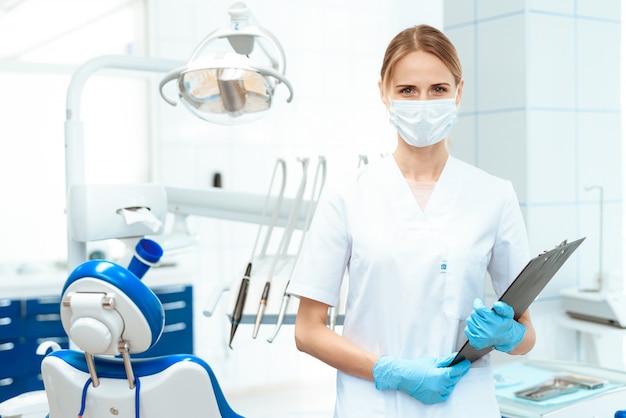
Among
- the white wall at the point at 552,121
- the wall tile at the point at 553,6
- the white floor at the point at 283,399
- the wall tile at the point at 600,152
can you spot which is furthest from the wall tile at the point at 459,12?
the white floor at the point at 283,399

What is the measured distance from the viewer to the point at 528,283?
1191 millimetres

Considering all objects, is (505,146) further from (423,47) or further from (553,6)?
(423,47)

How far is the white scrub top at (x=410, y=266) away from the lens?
1342mm

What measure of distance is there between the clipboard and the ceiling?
133 inches

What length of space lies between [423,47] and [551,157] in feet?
3.88

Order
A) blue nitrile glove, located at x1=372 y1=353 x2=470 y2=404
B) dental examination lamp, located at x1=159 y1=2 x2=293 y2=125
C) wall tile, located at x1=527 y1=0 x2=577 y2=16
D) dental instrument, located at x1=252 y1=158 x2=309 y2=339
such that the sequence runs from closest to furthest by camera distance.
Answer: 1. blue nitrile glove, located at x1=372 y1=353 x2=470 y2=404
2. dental examination lamp, located at x1=159 y1=2 x2=293 y2=125
3. dental instrument, located at x1=252 y1=158 x2=309 y2=339
4. wall tile, located at x1=527 y1=0 x2=577 y2=16

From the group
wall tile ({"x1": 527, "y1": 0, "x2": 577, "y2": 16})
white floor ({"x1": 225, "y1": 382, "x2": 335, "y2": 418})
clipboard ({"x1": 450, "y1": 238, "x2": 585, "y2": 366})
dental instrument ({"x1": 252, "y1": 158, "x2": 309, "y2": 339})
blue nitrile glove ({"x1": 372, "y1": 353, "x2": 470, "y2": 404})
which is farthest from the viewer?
white floor ({"x1": 225, "y1": 382, "x2": 335, "y2": 418})

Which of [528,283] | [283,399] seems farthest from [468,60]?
[283,399]

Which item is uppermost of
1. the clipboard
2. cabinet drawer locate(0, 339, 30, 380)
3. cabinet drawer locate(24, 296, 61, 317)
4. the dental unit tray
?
the clipboard

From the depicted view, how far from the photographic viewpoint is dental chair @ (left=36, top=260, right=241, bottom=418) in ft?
3.91

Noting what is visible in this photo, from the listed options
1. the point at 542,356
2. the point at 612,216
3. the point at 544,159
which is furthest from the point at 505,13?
the point at 542,356

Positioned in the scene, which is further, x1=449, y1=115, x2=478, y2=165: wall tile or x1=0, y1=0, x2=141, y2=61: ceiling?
x1=0, y1=0, x2=141, y2=61: ceiling

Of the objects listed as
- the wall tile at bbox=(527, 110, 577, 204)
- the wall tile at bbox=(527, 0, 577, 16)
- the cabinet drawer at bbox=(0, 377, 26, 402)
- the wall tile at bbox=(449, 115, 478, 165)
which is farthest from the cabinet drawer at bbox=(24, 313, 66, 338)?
the wall tile at bbox=(527, 0, 577, 16)

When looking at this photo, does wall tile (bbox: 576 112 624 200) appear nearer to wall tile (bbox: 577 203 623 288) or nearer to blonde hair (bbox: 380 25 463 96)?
wall tile (bbox: 577 203 623 288)
